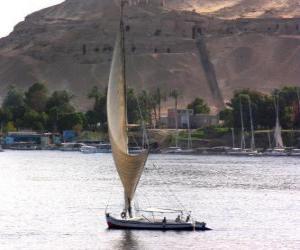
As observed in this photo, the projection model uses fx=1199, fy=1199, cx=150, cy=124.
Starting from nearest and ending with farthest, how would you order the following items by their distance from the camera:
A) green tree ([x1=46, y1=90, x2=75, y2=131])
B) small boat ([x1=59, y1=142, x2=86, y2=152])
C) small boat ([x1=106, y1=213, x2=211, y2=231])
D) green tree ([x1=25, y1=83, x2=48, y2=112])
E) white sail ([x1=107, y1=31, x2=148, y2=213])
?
white sail ([x1=107, y1=31, x2=148, y2=213]) → small boat ([x1=106, y1=213, x2=211, y2=231]) → small boat ([x1=59, y1=142, x2=86, y2=152]) → green tree ([x1=46, y1=90, x2=75, y2=131]) → green tree ([x1=25, y1=83, x2=48, y2=112])

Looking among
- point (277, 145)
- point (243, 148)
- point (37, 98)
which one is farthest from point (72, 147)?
point (277, 145)

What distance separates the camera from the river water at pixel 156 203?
50656 millimetres

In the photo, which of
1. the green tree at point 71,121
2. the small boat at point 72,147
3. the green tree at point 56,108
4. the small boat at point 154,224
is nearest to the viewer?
the small boat at point 154,224

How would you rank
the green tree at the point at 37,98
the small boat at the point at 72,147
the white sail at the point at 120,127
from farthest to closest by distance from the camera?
the green tree at the point at 37,98
the small boat at the point at 72,147
the white sail at the point at 120,127

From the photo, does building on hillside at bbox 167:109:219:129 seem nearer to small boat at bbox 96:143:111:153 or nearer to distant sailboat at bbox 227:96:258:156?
small boat at bbox 96:143:111:153

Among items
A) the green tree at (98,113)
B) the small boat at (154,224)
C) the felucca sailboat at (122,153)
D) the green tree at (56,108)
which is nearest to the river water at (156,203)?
the small boat at (154,224)

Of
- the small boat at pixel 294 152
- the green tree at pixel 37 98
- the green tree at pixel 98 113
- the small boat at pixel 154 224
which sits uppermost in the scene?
the green tree at pixel 37 98

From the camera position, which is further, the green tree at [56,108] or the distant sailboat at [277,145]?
the green tree at [56,108]

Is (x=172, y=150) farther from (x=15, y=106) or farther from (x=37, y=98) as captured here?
(x=15, y=106)

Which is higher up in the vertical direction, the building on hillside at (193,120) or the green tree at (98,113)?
the green tree at (98,113)

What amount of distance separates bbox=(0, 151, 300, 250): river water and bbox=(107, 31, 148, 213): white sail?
8.39ft

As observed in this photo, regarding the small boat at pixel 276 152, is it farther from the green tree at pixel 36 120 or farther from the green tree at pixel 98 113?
the green tree at pixel 36 120

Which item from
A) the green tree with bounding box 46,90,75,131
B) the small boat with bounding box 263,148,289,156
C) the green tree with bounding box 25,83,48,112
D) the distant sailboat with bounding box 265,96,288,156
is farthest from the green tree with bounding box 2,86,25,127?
the small boat with bounding box 263,148,289,156

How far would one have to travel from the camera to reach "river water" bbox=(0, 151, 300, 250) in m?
50.7
